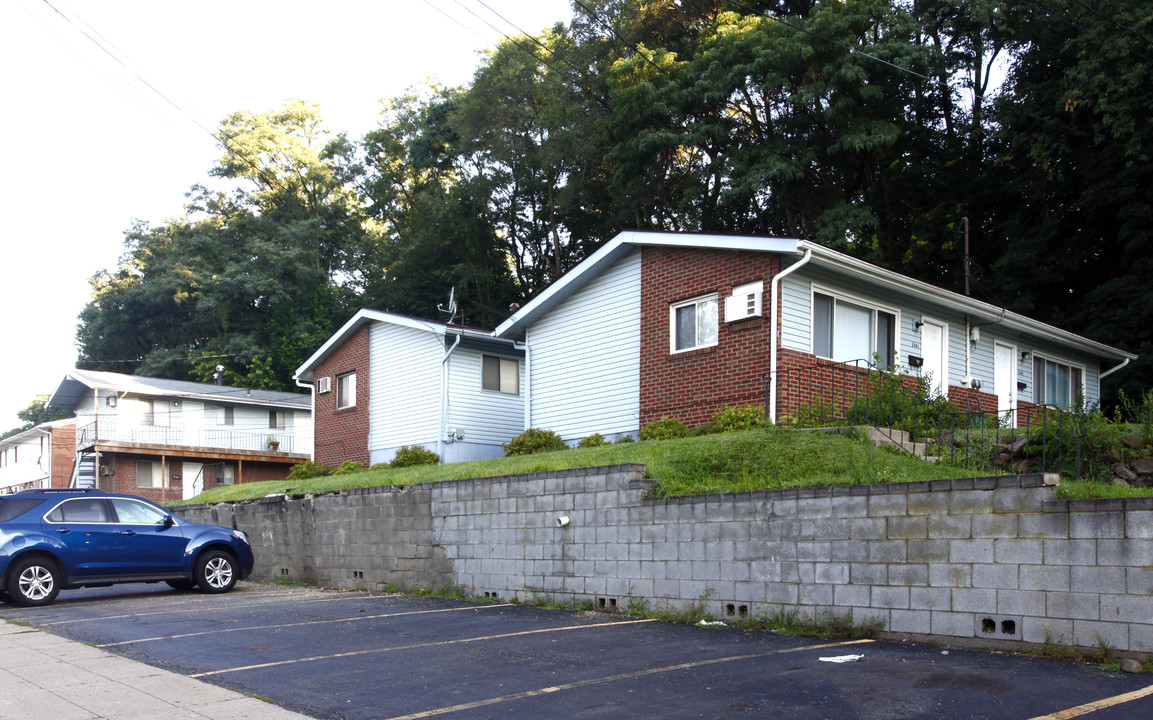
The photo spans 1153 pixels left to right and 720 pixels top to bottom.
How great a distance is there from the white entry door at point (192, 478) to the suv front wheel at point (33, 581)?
26.2 metres

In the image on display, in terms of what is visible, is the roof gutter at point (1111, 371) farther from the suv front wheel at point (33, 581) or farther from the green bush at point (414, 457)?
the suv front wheel at point (33, 581)

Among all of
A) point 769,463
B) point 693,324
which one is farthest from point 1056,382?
point 769,463

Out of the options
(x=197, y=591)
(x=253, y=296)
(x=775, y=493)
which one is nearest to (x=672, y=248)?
(x=775, y=493)

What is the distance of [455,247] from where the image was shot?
1737 inches

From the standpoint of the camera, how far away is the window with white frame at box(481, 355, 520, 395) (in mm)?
25328

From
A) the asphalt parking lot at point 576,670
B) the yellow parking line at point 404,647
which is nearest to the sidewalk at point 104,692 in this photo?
the asphalt parking lot at point 576,670

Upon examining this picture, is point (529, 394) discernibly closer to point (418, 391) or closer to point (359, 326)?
point (418, 391)

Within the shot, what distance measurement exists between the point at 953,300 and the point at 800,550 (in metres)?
10.6

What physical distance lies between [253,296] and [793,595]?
44419 mm

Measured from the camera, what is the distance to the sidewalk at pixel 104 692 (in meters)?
6.51

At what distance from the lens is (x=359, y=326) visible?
27453 millimetres

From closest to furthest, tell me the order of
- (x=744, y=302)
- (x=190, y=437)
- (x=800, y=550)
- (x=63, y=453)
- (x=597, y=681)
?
(x=597, y=681), (x=800, y=550), (x=744, y=302), (x=190, y=437), (x=63, y=453)

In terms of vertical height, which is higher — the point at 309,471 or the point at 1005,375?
the point at 1005,375

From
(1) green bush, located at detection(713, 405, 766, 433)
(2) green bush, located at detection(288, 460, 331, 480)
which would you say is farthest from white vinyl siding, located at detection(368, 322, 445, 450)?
(1) green bush, located at detection(713, 405, 766, 433)
